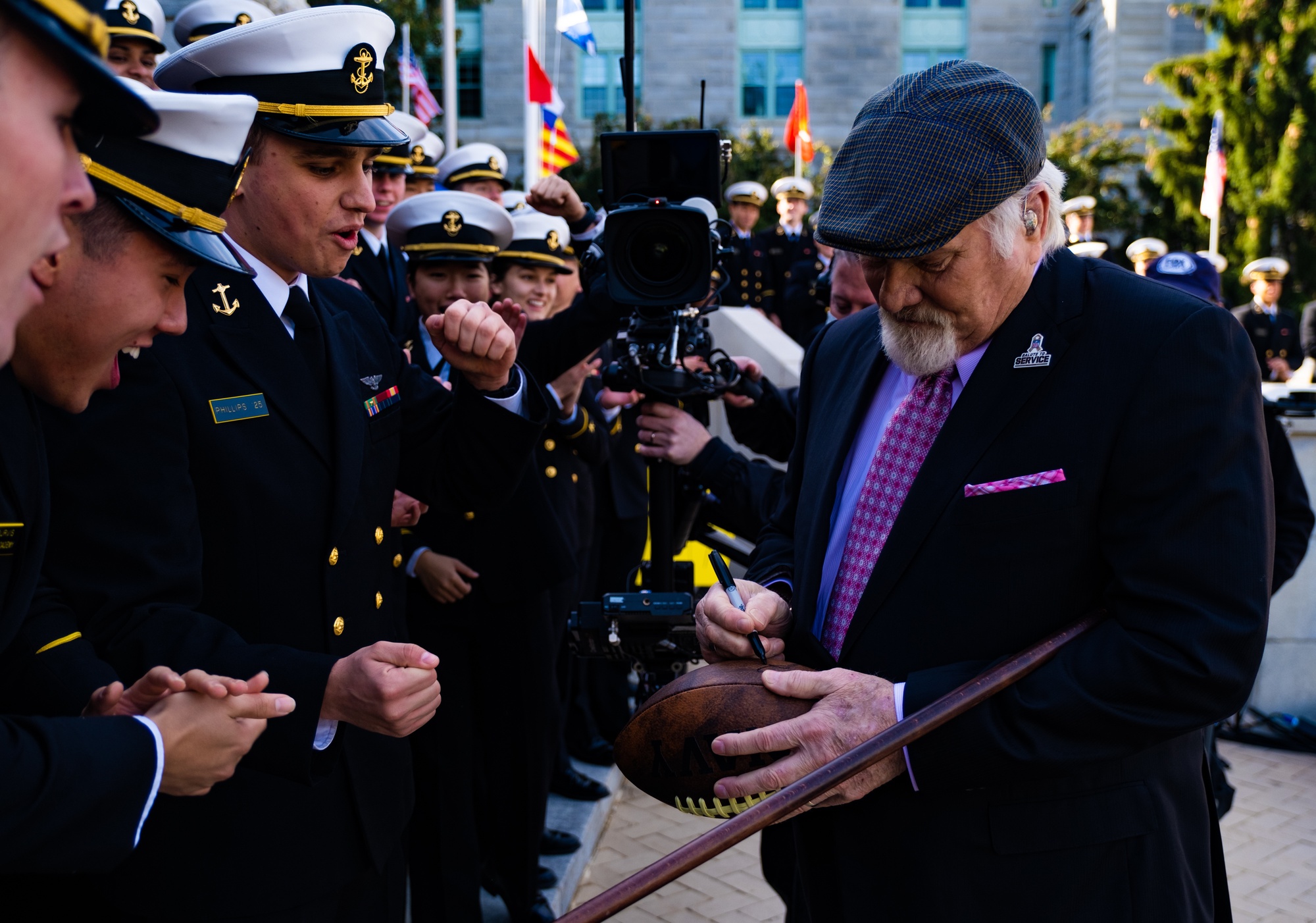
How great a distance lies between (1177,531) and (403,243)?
10.7 feet

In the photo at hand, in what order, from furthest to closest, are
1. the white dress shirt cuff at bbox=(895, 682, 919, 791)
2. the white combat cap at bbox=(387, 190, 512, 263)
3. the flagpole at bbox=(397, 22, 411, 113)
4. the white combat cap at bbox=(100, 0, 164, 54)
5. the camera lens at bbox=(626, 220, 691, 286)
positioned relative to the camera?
the flagpole at bbox=(397, 22, 411, 113) < the white combat cap at bbox=(100, 0, 164, 54) < the white combat cap at bbox=(387, 190, 512, 263) < the camera lens at bbox=(626, 220, 691, 286) < the white dress shirt cuff at bbox=(895, 682, 919, 791)

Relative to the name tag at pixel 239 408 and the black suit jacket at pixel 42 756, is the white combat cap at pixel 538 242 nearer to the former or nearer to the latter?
the name tag at pixel 239 408

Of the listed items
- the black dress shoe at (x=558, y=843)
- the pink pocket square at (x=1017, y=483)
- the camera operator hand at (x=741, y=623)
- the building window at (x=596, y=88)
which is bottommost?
the black dress shoe at (x=558, y=843)

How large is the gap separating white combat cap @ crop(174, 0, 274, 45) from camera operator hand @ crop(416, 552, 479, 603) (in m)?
2.84

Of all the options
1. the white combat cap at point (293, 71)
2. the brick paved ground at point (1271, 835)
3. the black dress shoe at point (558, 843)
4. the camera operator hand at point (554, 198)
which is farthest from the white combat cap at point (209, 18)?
the brick paved ground at point (1271, 835)

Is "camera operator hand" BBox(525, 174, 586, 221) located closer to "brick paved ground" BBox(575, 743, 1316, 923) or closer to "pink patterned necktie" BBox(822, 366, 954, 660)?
"pink patterned necktie" BBox(822, 366, 954, 660)

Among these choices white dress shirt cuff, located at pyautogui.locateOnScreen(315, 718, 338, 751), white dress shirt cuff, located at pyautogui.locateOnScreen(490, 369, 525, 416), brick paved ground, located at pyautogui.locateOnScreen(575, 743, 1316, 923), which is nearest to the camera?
white dress shirt cuff, located at pyautogui.locateOnScreen(315, 718, 338, 751)

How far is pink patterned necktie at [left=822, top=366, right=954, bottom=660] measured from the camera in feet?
7.23

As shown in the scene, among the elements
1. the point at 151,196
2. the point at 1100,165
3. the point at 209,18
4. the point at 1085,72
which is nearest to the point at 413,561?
the point at 151,196

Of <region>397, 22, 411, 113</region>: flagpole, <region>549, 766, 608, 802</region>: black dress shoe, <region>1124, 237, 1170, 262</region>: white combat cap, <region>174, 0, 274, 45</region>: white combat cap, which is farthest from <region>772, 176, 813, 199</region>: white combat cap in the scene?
<region>549, 766, 608, 802</region>: black dress shoe

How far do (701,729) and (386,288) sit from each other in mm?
3322

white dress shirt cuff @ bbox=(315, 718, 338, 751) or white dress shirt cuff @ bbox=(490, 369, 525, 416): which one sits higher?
white dress shirt cuff @ bbox=(490, 369, 525, 416)

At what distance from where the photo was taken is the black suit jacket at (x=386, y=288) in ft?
15.8

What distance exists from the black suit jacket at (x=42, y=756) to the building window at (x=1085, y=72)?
31.6 m
